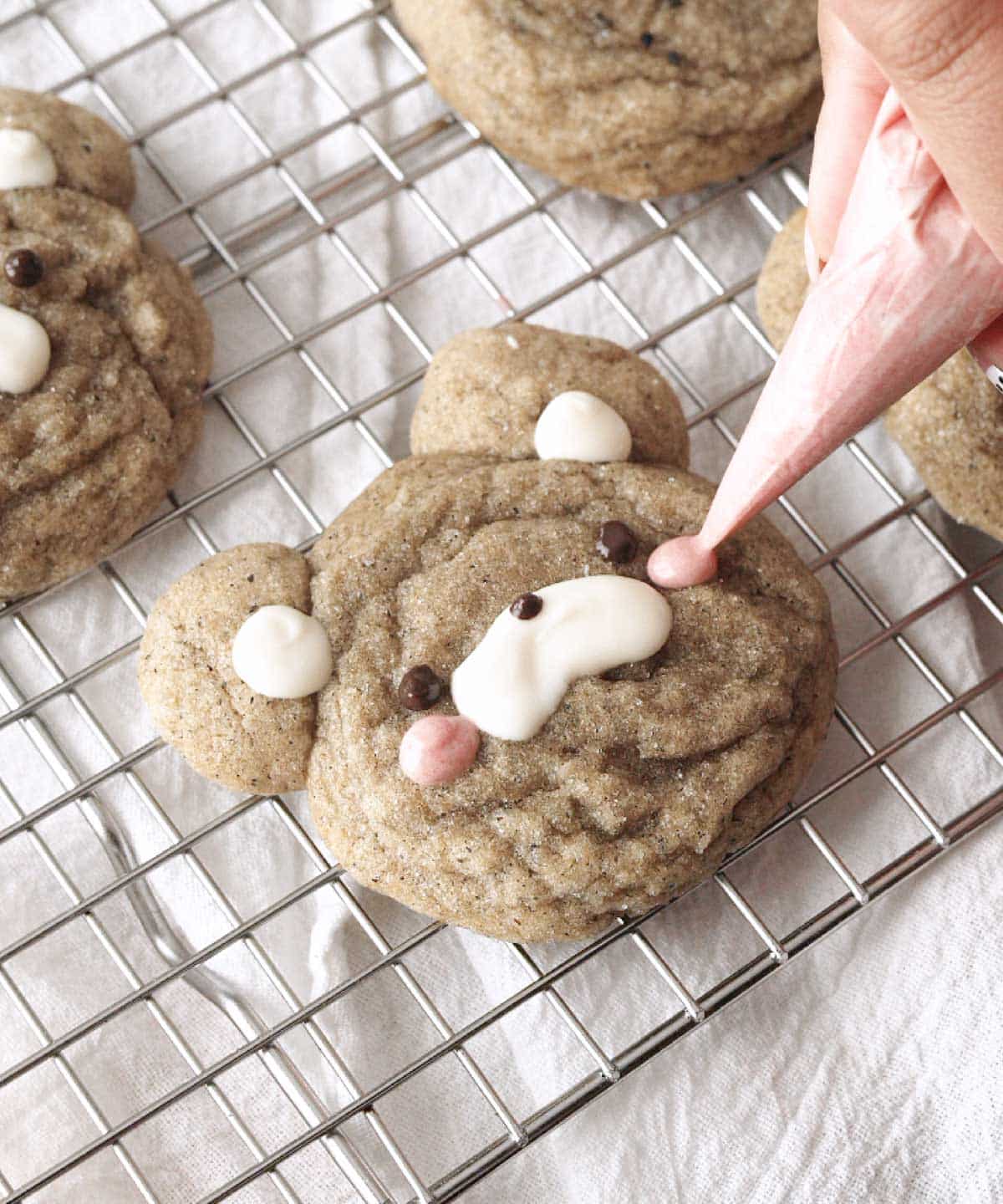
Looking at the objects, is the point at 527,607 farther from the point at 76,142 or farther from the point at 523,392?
the point at 76,142

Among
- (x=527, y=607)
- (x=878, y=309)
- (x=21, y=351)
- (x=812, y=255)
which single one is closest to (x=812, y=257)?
(x=812, y=255)

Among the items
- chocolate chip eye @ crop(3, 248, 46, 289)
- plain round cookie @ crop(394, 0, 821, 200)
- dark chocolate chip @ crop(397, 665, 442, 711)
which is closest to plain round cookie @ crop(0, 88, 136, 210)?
chocolate chip eye @ crop(3, 248, 46, 289)

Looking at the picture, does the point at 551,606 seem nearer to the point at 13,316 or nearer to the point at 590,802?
the point at 590,802

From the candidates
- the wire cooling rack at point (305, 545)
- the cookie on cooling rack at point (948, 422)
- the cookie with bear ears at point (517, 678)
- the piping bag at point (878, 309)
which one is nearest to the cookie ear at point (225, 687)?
the cookie with bear ears at point (517, 678)

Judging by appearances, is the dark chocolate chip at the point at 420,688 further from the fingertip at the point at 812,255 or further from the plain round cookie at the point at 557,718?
the fingertip at the point at 812,255

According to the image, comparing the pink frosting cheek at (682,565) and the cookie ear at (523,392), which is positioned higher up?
the cookie ear at (523,392)

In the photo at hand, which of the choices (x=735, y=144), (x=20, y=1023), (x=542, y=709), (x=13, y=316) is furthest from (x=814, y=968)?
(x=13, y=316)
